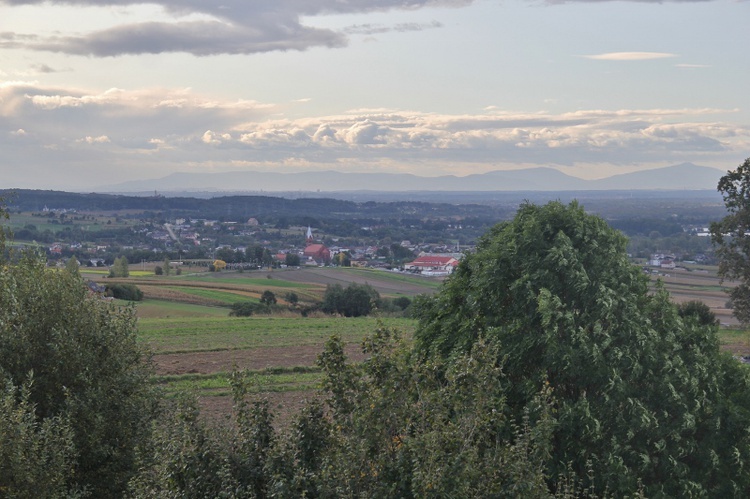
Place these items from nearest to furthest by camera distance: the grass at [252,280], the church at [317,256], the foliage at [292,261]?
the grass at [252,280], the foliage at [292,261], the church at [317,256]

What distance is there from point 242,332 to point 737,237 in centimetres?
3105

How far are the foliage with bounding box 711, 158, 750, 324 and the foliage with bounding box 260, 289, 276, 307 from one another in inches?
1711

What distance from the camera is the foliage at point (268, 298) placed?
76.0m

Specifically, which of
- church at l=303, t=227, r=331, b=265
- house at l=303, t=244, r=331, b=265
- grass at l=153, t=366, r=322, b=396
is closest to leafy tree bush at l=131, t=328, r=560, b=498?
grass at l=153, t=366, r=322, b=396

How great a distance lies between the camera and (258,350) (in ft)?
141

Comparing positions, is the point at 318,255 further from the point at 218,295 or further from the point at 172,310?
the point at 172,310

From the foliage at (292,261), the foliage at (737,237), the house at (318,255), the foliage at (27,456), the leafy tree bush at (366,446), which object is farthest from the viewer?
the house at (318,255)

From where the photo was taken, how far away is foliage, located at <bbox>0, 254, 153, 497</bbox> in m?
14.4

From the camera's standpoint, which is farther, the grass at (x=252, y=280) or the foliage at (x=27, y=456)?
the grass at (x=252, y=280)

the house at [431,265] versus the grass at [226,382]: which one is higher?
the grass at [226,382]

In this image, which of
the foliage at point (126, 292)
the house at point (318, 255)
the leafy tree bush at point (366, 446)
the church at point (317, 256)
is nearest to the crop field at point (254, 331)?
the leafy tree bush at point (366, 446)

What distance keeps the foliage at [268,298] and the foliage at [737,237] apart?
43.5m

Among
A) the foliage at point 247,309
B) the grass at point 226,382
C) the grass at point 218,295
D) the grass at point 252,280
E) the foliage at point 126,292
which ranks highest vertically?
the grass at point 226,382

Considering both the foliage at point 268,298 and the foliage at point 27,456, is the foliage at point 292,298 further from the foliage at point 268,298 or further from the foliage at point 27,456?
the foliage at point 27,456
